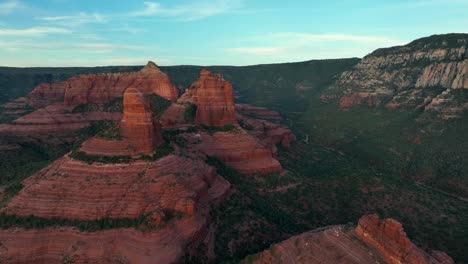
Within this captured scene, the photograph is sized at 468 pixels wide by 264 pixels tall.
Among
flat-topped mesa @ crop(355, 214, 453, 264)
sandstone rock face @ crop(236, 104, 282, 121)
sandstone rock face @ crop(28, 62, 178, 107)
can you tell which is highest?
sandstone rock face @ crop(28, 62, 178, 107)

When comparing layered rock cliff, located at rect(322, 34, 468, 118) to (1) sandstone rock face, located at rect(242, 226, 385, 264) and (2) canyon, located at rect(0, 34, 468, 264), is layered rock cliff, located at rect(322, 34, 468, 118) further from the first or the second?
(1) sandstone rock face, located at rect(242, 226, 385, 264)

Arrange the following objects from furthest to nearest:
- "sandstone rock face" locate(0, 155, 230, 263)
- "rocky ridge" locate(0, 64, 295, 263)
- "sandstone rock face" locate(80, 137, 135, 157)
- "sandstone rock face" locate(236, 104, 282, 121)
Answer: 1. "sandstone rock face" locate(236, 104, 282, 121)
2. "sandstone rock face" locate(80, 137, 135, 157)
3. "rocky ridge" locate(0, 64, 295, 263)
4. "sandstone rock face" locate(0, 155, 230, 263)

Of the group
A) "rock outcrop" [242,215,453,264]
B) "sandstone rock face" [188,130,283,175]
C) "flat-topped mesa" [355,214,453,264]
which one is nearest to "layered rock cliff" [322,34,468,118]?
"sandstone rock face" [188,130,283,175]

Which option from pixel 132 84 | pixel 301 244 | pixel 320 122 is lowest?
pixel 320 122

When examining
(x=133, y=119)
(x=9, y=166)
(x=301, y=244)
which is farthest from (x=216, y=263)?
(x=9, y=166)

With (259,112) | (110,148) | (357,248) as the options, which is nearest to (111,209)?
(110,148)

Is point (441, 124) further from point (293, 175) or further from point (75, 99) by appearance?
point (75, 99)

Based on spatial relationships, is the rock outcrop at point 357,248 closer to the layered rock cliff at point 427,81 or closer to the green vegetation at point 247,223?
the green vegetation at point 247,223

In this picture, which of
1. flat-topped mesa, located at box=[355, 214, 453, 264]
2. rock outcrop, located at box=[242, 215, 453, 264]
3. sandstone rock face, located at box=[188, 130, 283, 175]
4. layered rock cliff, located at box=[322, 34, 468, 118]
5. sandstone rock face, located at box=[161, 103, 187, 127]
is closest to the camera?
flat-topped mesa, located at box=[355, 214, 453, 264]
